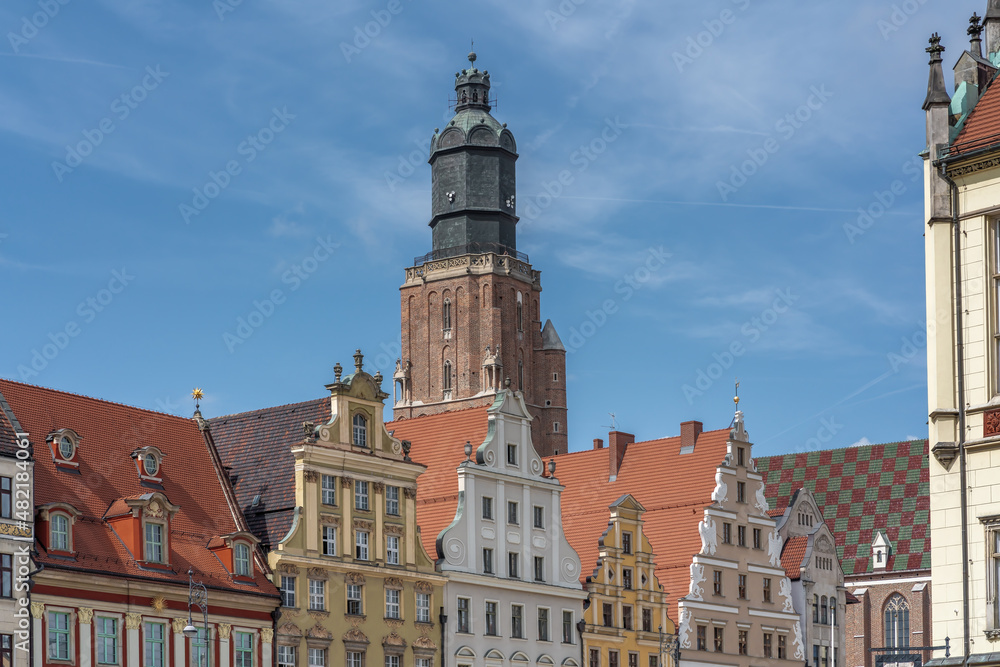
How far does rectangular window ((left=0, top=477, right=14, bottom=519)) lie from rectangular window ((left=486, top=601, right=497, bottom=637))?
19658 mm

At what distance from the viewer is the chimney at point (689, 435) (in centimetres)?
7219

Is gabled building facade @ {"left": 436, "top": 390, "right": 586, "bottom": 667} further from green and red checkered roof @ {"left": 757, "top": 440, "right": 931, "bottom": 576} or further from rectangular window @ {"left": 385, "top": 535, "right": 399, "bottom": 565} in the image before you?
green and red checkered roof @ {"left": 757, "top": 440, "right": 931, "bottom": 576}

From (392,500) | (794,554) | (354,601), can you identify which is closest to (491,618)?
(392,500)

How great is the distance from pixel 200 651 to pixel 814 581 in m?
37.0

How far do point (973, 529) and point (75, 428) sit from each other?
31.5 metres

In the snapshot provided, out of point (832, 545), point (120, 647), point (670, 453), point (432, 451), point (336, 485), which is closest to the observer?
point (120, 647)

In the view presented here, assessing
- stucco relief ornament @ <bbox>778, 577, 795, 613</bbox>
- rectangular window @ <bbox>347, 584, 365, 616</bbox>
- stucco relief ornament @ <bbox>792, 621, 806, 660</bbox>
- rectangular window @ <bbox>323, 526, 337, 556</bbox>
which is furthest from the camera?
stucco relief ornament @ <bbox>792, 621, 806, 660</bbox>

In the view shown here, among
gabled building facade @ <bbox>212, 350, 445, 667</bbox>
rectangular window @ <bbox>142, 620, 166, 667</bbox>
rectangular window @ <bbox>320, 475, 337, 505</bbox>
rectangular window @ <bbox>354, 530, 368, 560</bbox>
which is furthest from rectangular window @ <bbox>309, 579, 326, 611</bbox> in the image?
rectangular window @ <bbox>142, 620, 166, 667</bbox>

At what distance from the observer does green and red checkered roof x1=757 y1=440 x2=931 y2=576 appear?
110688 millimetres

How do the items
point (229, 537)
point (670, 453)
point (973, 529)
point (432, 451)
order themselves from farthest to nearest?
point (670, 453), point (432, 451), point (229, 537), point (973, 529)

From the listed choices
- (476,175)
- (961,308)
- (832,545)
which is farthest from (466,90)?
(961,308)

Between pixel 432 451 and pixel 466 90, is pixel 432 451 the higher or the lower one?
the lower one

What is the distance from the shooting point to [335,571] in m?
53.0

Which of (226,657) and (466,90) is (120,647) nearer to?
(226,657)
